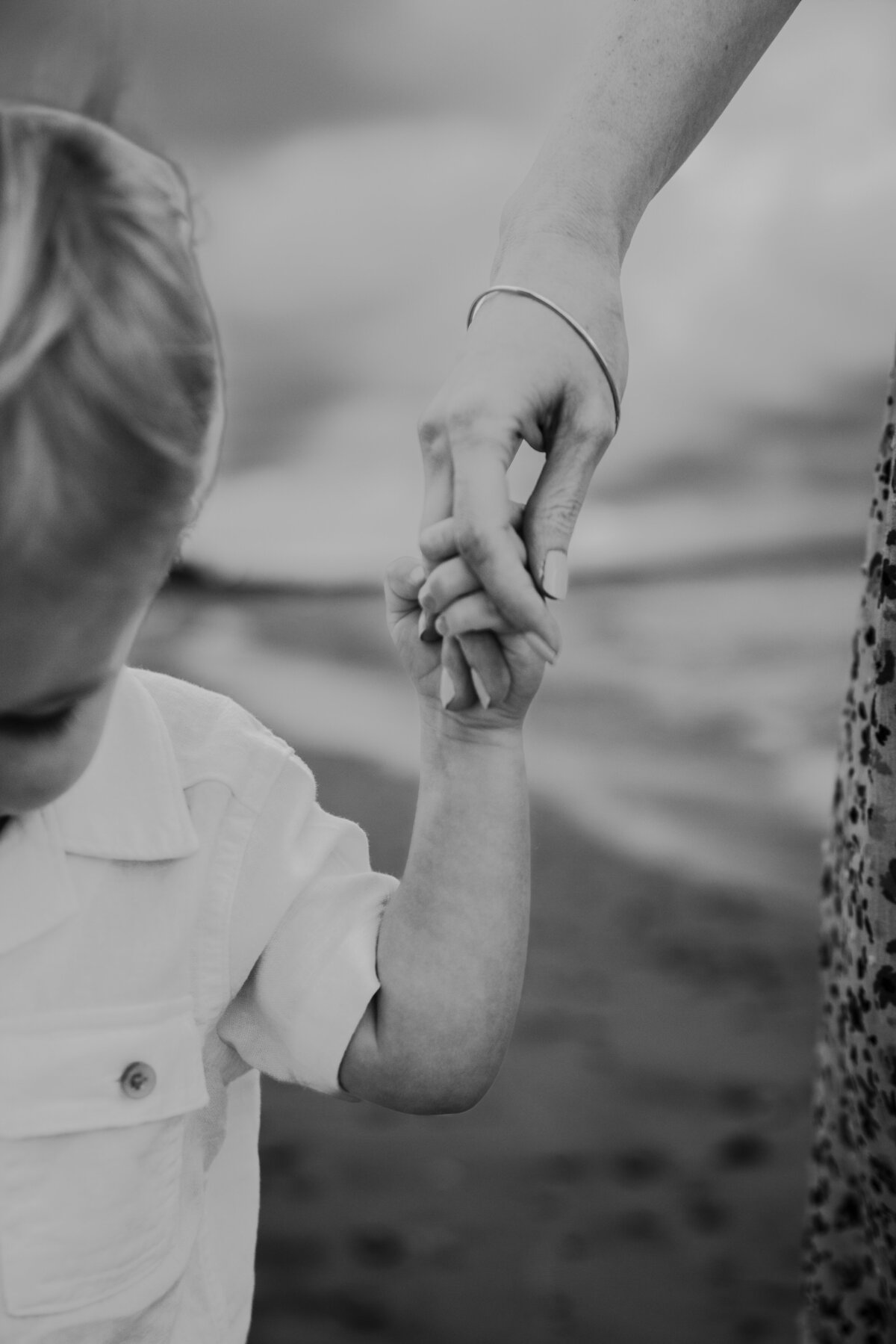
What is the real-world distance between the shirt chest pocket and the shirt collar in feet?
0.35

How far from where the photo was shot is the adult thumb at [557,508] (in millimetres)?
857

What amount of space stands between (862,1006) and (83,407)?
0.73 meters

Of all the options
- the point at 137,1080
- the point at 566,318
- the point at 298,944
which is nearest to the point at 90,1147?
the point at 137,1080

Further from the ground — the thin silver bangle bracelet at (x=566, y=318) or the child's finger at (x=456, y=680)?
the thin silver bangle bracelet at (x=566, y=318)

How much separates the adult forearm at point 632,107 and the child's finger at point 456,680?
0.29m

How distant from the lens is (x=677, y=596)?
5.74 meters

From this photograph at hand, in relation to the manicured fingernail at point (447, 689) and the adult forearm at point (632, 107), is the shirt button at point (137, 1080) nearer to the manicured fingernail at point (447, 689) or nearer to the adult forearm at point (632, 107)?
the manicured fingernail at point (447, 689)

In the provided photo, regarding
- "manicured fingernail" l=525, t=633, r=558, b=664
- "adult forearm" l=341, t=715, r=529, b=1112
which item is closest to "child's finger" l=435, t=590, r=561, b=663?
"manicured fingernail" l=525, t=633, r=558, b=664

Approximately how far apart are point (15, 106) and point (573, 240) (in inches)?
15.4

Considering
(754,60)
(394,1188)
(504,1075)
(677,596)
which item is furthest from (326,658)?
(754,60)

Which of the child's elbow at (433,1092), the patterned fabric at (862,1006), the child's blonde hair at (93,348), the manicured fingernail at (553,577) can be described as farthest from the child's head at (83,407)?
the patterned fabric at (862,1006)

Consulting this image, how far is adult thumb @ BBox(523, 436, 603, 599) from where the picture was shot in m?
0.86

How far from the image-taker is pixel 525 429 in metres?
0.85

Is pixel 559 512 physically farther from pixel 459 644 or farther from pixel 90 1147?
pixel 90 1147
